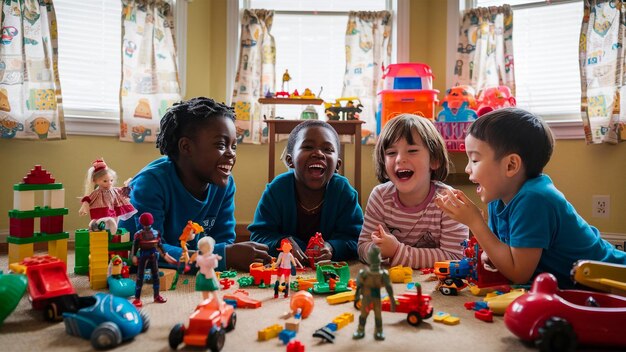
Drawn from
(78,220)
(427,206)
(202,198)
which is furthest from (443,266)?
(78,220)

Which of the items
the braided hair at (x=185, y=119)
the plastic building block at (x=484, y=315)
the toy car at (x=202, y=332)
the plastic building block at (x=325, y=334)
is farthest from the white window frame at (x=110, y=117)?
the plastic building block at (x=484, y=315)

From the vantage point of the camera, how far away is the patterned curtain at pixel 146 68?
302 cm

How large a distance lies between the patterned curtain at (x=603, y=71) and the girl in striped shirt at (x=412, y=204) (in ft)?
4.94

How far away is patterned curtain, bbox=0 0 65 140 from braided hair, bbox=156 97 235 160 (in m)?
1.24

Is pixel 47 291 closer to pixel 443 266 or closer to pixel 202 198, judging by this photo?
pixel 202 198

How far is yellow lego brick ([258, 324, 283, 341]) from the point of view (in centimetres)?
104

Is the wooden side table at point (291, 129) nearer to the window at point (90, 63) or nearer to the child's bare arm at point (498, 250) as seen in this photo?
the window at point (90, 63)

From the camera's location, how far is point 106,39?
10.0 feet

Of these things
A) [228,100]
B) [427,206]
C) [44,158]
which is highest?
[228,100]

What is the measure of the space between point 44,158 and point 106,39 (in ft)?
2.72

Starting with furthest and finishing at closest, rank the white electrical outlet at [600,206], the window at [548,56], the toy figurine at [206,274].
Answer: the window at [548,56], the white electrical outlet at [600,206], the toy figurine at [206,274]

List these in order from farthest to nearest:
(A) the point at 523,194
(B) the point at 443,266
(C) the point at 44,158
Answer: (C) the point at 44,158 < (B) the point at 443,266 < (A) the point at 523,194

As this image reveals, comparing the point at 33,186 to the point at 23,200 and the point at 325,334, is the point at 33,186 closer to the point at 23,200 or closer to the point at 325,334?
the point at 23,200

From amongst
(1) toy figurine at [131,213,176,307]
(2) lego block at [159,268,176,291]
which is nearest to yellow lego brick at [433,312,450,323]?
(1) toy figurine at [131,213,176,307]
